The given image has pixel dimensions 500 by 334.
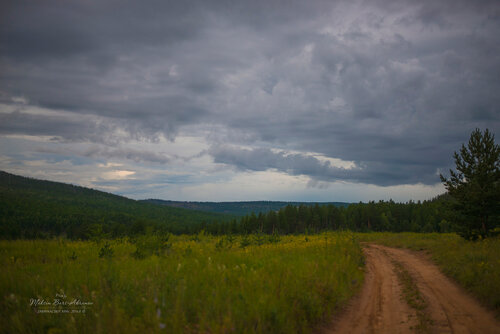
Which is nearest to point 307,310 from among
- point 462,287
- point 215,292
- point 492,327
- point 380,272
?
point 215,292

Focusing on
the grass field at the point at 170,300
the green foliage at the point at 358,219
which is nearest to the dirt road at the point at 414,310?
the grass field at the point at 170,300

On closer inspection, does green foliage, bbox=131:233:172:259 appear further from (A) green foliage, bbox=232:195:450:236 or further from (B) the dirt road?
(A) green foliage, bbox=232:195:450:236

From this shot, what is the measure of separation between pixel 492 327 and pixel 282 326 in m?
4.74

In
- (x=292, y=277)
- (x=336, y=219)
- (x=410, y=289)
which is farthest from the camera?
(x=336, y=219)

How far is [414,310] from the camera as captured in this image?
21.4 feet

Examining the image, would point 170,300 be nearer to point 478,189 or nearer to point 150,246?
point 150,246

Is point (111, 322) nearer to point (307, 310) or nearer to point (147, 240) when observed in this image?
point (307, 310)

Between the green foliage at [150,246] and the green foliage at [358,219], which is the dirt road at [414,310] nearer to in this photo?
the green foliage at [150,246]

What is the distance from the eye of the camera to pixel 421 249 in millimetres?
18797

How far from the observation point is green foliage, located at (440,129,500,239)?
57.4 feet

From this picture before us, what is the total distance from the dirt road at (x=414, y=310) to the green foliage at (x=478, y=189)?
444 inches

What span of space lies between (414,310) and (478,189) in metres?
16.0

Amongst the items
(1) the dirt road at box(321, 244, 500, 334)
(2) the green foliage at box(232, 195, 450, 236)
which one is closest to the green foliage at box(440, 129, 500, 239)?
(1) the dirt road at box(321, 244, 500, 334)

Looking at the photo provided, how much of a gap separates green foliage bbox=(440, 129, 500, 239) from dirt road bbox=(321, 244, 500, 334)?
11278mm
